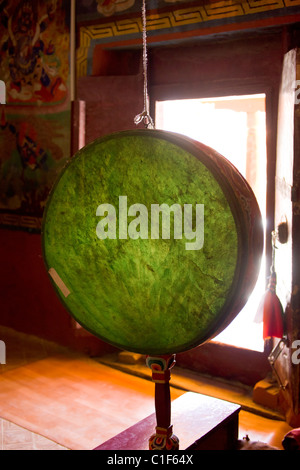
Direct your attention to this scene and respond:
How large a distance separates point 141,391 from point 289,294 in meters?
1.31

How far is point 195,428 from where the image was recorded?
1307mm

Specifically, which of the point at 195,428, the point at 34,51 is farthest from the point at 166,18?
the point at 195,428

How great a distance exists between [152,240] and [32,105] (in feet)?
12.2

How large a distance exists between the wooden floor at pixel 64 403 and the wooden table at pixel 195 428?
1.52 m

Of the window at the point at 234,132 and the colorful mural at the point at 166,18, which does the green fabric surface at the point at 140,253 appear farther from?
the window at the point at 234,132

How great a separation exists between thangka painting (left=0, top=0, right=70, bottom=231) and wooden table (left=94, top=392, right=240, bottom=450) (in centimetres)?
303

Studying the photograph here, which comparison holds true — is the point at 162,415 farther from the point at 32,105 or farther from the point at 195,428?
the point at 32,105

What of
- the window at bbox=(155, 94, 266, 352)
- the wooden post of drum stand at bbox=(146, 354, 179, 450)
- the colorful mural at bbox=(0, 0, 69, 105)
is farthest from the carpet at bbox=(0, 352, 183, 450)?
the colorful mural at bbox=(0, 0, 69, 105)

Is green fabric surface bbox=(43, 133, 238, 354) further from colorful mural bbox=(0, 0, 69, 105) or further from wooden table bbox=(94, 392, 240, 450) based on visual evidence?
colorful mural bbox=(0, 0, 69, 105)

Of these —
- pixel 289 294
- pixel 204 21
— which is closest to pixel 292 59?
pixel 204 21

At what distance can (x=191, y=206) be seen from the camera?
973 millimetres

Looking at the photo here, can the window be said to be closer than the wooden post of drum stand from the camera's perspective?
No

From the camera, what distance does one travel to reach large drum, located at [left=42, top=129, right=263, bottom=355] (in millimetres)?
959
